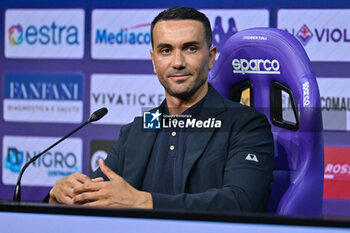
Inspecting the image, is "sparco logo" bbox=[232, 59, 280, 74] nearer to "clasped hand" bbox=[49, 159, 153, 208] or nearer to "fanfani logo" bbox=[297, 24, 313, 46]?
"clasped hand" bbox=[49, 159, 153, 208]

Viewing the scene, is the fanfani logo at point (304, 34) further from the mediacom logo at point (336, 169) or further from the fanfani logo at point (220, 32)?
the mediacom logo at point (336, 169)

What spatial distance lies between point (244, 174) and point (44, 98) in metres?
2.46

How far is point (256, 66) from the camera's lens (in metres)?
1.64

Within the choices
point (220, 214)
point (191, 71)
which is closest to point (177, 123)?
point (191, 71)

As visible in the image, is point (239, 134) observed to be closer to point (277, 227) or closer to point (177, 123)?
point (177, 123)

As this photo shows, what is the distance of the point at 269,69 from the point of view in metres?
1.60

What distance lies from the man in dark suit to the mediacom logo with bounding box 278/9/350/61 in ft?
5.49

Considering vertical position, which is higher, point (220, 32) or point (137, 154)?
point (220, 32)

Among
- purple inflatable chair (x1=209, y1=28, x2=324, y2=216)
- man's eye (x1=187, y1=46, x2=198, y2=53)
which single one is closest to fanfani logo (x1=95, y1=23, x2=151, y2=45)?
purple inflatable chair (x1=209, y1=28, x2=324, y2=216)

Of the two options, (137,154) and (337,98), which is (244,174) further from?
(337,98)

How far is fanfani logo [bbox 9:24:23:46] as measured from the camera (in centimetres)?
350

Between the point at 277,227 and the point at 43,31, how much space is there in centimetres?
316

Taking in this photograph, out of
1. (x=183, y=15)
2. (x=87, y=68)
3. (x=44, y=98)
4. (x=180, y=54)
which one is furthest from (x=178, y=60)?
(x=44, y=98)

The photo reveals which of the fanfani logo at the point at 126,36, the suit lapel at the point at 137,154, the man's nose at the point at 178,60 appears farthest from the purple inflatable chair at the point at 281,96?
the fanfani logo at the point at 126,36
